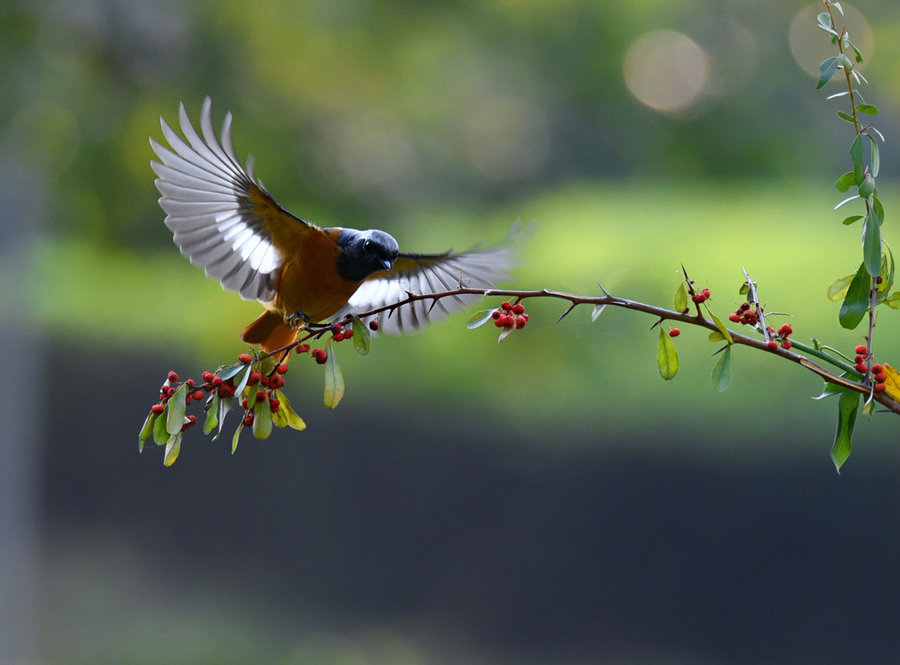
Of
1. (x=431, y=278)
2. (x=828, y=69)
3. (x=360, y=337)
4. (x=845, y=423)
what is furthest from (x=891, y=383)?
(x=431, y=278)

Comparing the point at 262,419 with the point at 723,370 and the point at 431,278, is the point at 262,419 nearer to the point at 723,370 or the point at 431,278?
the point at 723,370

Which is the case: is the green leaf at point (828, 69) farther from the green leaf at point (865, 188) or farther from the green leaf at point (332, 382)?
the green leaf at point (332, 382)

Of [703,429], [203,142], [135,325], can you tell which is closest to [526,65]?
[703,429]

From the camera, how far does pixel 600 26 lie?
7.73ft

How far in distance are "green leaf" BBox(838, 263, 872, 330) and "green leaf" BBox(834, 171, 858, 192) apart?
44mm

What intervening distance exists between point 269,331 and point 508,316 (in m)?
0.38

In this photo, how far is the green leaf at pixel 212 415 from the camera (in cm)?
48

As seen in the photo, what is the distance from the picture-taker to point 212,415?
49 centimetres

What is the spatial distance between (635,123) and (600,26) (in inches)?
11.3

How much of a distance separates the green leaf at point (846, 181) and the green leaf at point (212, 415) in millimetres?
A: 347

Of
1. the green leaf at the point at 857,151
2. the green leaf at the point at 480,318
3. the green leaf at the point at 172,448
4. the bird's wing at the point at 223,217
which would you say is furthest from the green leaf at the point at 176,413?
the green leaf at the point at 857,151

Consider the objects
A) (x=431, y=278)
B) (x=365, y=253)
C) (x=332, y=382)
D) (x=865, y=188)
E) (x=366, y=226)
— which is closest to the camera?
(x=865, y=188)

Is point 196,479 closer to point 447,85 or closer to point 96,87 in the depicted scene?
point 96,87

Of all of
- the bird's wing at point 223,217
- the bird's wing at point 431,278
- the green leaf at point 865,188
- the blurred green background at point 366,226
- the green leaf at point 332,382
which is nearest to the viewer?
the green leaf at point 865,188
